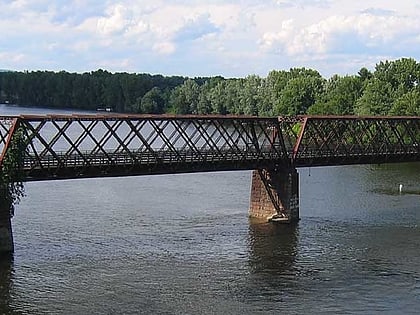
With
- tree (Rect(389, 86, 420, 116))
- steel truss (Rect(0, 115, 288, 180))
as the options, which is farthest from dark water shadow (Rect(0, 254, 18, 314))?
tree (Rect(389, 86, 420, 116))

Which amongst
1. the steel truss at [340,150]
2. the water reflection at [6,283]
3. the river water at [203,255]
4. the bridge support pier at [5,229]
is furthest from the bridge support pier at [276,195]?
the water reflection at [6,283]

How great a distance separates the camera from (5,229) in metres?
53.8

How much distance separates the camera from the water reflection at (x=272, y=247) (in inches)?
2108

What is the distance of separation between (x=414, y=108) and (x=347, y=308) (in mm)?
99844

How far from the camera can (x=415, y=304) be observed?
45.8m

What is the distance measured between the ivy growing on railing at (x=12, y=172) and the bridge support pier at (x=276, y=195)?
23.9 meters

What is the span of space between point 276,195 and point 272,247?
11.0 meters

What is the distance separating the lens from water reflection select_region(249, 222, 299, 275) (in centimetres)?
5353

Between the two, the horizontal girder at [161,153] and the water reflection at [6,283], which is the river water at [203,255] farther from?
the horizontal girder at [161,153]

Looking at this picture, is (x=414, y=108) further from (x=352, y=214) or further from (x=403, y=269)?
(x=403, y=269)

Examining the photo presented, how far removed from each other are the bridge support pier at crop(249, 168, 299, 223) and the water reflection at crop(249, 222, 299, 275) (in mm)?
1757

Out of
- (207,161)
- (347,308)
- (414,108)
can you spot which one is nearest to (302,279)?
(347,308)

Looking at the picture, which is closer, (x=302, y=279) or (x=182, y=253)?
(x=302, y=279)

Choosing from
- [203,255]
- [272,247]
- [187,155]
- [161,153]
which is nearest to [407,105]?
[187,155]
